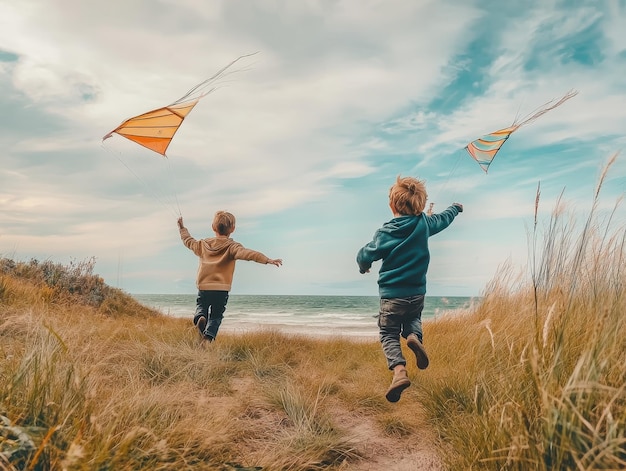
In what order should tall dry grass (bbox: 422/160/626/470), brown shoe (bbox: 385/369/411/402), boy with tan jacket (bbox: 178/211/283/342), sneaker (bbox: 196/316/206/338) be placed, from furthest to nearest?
1. boy with tan jacket (bbox: 178/211/283/342)
2. sneaker (bbox: 196/316/206/338)
3. brown shoe (bbox: 385/369/411/402)
4. tall dry grass (bbox: 422/160/626/470)

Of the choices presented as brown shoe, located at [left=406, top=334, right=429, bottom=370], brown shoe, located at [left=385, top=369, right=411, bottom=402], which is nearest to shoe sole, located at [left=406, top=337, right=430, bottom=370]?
brown shoe, located at [left=406, top=334, right=429, bottom=370]

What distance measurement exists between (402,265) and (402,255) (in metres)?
0.10

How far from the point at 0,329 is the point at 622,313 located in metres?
6.83

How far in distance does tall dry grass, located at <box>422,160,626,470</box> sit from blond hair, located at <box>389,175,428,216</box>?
1471mm

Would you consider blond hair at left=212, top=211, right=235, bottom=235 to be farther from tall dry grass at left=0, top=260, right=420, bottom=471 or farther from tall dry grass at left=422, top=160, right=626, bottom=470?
tall dry grass at left=422, top=160, right=626, bottom=470

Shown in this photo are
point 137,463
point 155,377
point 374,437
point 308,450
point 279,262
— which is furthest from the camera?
point 279,262

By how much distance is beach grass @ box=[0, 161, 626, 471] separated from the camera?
93.4 inches

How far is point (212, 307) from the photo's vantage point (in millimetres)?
7035

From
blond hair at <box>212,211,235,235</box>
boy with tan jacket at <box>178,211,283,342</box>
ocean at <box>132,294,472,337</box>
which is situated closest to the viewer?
boy with tan jacket at <box>178,211,283,342</box>

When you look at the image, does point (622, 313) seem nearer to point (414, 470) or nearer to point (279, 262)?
point (414, 470)

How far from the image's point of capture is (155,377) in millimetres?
5164


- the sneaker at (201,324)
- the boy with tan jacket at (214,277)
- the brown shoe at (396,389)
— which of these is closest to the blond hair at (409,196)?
the brown shoe at (396,389)

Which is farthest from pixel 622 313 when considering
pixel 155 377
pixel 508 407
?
pixel 155 377

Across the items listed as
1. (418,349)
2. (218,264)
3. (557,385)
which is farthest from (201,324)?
(557,385)
